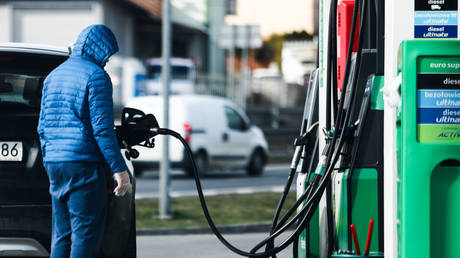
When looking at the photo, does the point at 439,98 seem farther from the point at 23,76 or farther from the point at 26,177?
the point at 23,76

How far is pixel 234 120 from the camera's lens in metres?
23.0

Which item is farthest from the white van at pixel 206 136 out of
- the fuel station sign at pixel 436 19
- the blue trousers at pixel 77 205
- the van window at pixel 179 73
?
the fuel station sign at pixel 436 19

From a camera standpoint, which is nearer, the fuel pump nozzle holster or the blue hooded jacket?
the blue hooded jacket

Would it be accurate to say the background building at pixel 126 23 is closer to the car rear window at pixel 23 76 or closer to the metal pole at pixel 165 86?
the metal pole at pixel 165 86

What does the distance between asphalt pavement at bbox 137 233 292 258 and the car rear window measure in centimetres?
304

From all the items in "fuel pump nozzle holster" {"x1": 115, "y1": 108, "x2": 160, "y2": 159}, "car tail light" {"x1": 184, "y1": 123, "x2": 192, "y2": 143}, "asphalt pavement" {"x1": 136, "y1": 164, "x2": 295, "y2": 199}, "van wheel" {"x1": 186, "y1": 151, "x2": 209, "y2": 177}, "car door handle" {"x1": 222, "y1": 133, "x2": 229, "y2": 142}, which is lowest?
"asphalt pavement" {"x1": 136, "y1": 164, "x2": 295, "y2": 199}

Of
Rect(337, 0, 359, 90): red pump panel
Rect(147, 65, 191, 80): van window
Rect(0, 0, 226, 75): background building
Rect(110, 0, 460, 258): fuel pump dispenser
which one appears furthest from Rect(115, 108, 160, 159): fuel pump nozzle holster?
Rect(147, 65, 191, 80): van window

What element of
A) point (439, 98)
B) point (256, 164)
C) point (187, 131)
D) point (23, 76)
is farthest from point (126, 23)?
point (439, 98)

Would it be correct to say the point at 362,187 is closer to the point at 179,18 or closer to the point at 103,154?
the point at 103,154

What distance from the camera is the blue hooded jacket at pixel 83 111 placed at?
5867 mm

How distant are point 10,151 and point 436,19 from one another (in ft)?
9.09

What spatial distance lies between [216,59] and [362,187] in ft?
140

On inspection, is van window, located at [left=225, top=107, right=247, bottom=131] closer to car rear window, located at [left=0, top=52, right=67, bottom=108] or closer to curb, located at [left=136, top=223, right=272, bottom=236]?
curb, located at [left=136, top=223, right=272, bottom=236]

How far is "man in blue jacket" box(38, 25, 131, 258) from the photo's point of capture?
589cm
